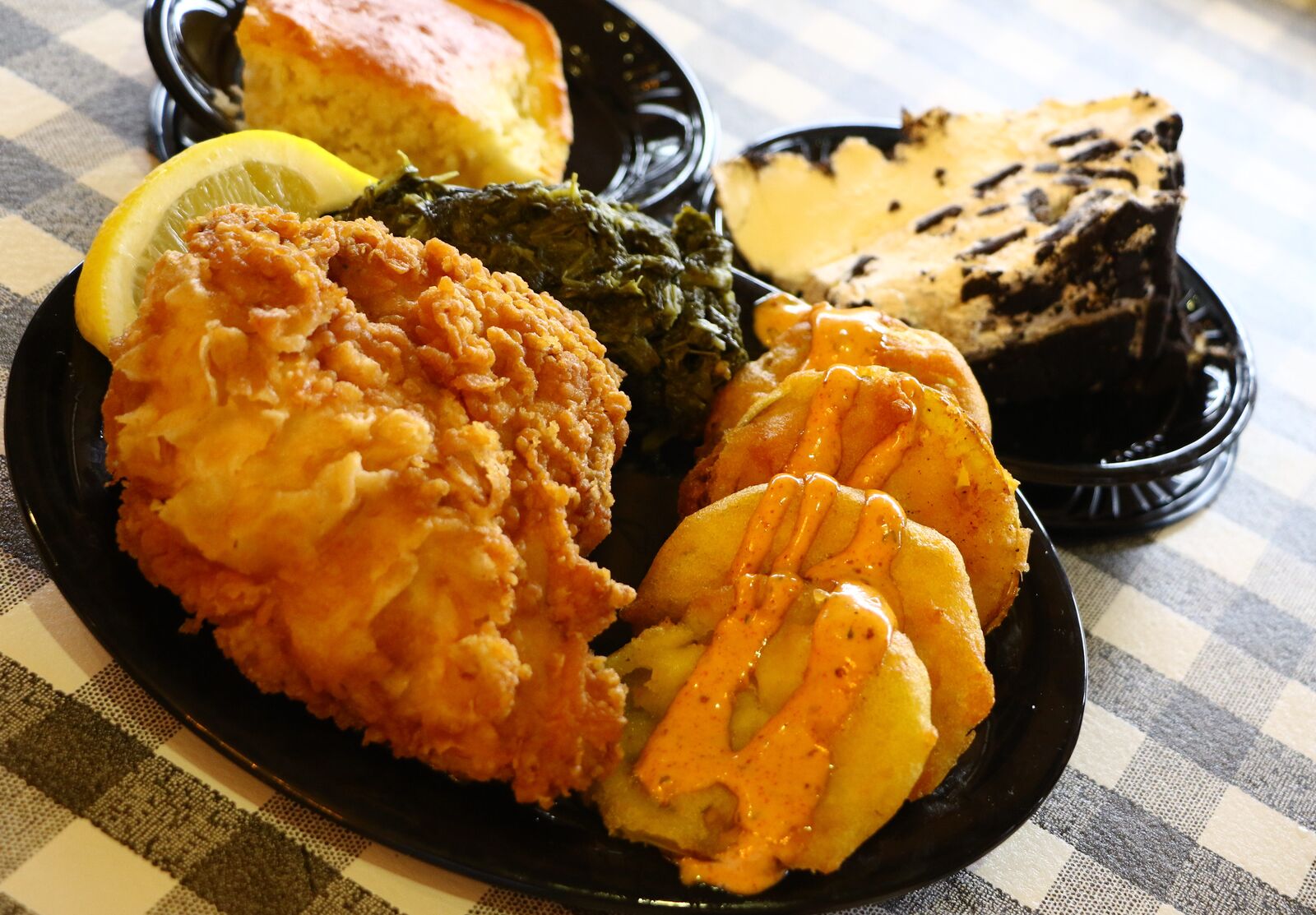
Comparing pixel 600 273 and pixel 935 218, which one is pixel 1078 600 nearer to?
pixel 935 218

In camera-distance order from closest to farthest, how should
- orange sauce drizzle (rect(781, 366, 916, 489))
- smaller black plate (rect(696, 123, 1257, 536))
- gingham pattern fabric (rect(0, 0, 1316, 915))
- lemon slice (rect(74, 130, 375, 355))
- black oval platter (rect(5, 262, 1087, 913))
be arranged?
black oval platter (rect(5, 262, 1087, 913)) < gingham pattern fabric (rect(0, 0, 1316, 915)) < lemon slice (rect(74, 130, 375, 355)) < orange sauce drizzle (rect(781, 366, 916, 489)) < smaller black plate (rect(696, 123, 1257, 536))

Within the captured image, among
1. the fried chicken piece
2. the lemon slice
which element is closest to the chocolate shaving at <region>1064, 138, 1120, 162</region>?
the lemon slice

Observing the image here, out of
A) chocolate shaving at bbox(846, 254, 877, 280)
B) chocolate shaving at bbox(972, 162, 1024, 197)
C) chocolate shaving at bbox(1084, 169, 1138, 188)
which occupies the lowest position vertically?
chocolate shaving at bbox(846, 254, 877, 280)

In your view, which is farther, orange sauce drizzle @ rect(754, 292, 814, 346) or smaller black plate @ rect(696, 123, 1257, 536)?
smaller black plate @ rect(696, 123, 1257, 536)

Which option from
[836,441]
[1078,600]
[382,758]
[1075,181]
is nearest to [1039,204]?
[1075,181]

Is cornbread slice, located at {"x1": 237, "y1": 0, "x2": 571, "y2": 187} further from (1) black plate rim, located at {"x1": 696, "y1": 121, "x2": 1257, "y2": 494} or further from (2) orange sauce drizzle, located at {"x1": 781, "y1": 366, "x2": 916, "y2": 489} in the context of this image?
(2) orange sauce drizzle, located at {"x1": 781, "y1": 366, "x2": 916, "y2": 489}
